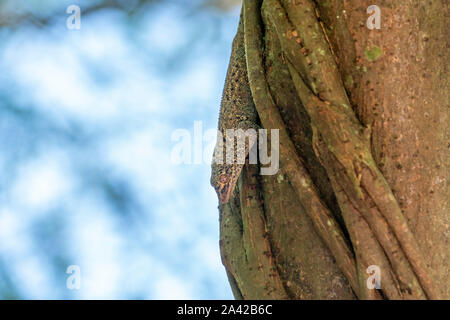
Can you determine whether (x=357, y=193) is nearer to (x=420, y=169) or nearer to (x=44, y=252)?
(x=420, y=169)

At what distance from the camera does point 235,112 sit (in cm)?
260

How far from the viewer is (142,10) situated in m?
5.27

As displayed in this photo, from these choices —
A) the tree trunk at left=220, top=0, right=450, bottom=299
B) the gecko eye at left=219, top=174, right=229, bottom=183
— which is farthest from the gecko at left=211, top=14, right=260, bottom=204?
the tree trunk at left=220, top=0, right=450, bottom=299

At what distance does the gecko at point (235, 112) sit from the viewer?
8.06 ft

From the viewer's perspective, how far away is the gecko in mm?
2457

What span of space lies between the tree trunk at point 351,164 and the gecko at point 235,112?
0.32m

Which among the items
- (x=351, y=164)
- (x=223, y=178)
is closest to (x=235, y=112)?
(x=223, y=178)

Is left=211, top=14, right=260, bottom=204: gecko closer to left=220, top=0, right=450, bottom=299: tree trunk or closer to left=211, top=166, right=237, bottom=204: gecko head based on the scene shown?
left=211, top=166, right=237, bottom=204: gecko head

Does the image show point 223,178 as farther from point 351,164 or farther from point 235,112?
point 351,164

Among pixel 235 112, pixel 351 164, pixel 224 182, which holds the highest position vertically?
pixel 235 112

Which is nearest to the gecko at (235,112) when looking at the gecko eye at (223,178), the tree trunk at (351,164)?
the gecko eye at (223,178)

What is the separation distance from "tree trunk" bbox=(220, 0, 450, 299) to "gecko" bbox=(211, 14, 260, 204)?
1.05 feet

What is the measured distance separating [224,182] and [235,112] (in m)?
0.38
